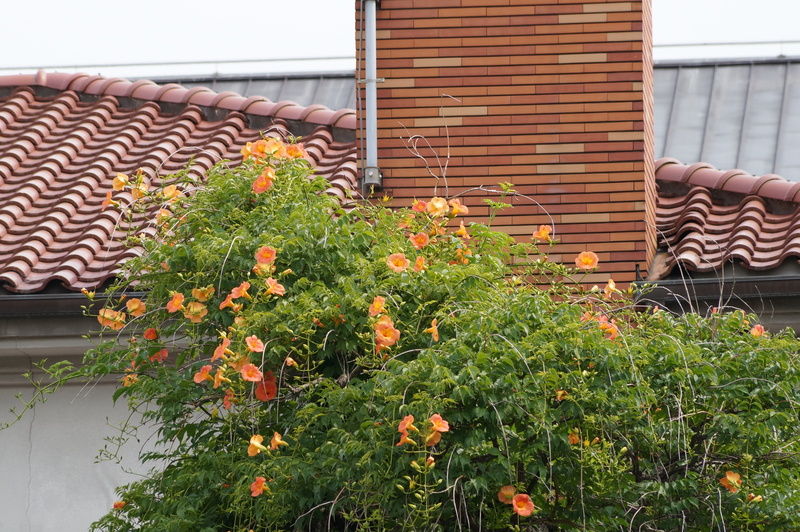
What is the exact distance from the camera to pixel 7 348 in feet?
22.6

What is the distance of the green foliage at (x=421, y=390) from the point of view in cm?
384

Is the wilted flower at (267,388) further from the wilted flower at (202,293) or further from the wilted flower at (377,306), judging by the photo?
the wilted flower at (377,306)

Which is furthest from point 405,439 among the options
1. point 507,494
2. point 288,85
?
point 288,85

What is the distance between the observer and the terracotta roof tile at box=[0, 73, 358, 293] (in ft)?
23.7

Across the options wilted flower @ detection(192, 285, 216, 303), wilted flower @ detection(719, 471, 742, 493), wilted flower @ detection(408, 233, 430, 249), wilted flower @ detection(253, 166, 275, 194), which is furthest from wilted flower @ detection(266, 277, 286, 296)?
wilted flower @ detection(719, 471, 742, 493)

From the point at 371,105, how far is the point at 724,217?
2.77 m

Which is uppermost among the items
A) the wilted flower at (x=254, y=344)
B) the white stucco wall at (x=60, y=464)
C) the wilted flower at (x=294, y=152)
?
the wilted flower at (x=294, y=152)

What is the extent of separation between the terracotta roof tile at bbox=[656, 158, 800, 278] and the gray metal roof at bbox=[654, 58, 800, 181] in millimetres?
2242

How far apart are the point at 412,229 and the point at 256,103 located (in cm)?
520

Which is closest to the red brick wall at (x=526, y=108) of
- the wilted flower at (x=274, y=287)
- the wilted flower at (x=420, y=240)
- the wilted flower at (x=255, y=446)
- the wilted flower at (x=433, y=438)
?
the wilted flower at (x=420, y=240)

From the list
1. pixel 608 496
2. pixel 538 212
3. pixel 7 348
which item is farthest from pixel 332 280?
pixel 7 348

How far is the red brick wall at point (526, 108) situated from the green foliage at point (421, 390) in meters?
2.27

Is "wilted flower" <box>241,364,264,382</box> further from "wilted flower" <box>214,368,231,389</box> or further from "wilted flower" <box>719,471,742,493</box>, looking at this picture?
"wilted flower" <box>719,471,742,493</box>

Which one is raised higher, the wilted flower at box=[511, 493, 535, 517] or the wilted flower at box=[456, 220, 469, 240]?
the wilted flower at box=[456, 220, 469, 240]
